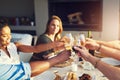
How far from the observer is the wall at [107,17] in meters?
4.41

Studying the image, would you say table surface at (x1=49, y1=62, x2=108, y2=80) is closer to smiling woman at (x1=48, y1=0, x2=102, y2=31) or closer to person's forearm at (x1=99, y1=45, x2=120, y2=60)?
person's forearm at (x1=99, y1=45, x2=120, y2=60)

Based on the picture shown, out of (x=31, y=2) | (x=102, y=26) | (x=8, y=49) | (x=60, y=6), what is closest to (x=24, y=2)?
(x=31, y=2)

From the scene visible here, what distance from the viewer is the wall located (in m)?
4.41

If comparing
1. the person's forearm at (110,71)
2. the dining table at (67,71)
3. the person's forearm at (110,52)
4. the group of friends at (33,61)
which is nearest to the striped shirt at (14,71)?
the group of friends at (33,61)

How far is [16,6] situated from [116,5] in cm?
218

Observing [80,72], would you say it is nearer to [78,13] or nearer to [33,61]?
[33,61]

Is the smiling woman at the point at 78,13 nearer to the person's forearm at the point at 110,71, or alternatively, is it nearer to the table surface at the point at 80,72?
the table surface at the point at 80,72

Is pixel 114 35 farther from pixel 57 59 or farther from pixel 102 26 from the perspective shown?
pixel 57 59

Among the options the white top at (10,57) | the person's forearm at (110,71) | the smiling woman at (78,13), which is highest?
the smiling woman at (78,13)

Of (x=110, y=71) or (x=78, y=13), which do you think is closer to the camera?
(x=110, y=71)

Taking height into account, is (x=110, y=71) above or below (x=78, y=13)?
below

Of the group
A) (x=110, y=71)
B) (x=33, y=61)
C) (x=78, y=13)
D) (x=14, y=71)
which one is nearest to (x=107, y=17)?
(x=78, y=13)

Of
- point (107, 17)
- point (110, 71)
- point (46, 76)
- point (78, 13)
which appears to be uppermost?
point (78, 13)

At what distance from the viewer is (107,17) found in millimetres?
4492
